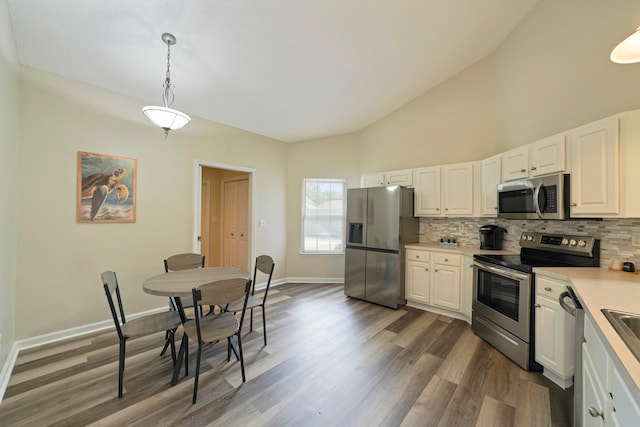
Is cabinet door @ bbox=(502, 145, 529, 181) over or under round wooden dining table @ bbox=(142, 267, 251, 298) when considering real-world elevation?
over

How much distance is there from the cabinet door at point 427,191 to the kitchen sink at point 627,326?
250cm

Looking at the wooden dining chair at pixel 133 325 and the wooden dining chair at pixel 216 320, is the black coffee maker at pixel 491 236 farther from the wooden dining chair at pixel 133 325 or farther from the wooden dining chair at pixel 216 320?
the wooden dining chair at pixel 133 325

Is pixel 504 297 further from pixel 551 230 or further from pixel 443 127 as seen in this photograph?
pixel 443 127

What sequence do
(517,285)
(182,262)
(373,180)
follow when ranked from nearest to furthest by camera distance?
(517,285)
(182,262)
(373,180)

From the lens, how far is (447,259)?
3.26m

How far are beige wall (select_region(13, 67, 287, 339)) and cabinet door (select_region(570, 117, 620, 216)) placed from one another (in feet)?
13.6

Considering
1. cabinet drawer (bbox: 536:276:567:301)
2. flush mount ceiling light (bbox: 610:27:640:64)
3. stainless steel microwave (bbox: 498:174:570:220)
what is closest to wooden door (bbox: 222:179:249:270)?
stainless steel microwave (bbox: 498:174:570:220)

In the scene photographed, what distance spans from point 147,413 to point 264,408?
0.77 m

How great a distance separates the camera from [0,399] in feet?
5.79

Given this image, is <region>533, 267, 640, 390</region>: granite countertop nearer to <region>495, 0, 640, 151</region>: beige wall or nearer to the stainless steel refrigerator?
<region>495, 0, 640, 151</region>: beige wall

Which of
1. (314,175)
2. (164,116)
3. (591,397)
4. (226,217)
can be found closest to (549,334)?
(591,397)

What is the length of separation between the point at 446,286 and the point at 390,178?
1.78m

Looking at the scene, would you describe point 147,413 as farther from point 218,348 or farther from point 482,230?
point 482,230

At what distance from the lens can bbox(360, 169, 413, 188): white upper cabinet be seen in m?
3.87
